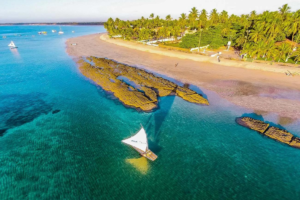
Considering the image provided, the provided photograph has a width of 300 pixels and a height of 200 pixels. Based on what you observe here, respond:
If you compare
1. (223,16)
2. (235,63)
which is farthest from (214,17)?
(235,63)

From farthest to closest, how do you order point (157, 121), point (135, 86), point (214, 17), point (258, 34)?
point (214, 17)
point (258, 34)
point (135, 86)
point (157, 121)

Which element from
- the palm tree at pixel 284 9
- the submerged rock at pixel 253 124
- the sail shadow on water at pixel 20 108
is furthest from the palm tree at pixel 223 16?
the sail shadow on water at pixel 20 108

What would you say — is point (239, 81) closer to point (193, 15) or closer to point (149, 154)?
point (149, 154)

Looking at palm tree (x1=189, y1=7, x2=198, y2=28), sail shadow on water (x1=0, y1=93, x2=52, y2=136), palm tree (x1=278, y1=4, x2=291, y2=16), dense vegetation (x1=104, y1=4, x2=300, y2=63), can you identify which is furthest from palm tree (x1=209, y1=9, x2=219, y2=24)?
sail shadow on water (x1=0, y1=93, x2=52, y2=136)

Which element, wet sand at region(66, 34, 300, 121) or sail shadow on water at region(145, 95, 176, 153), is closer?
sail shadow on water at region(145, 95, 176, 153)

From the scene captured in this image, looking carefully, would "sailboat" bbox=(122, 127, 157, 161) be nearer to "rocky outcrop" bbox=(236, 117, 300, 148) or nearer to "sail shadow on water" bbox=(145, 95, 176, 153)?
"sail shadow on water" bbox=(145, 95, 176, 153)

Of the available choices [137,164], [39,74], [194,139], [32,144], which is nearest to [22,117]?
[32,144]

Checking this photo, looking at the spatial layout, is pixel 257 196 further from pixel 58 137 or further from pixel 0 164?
pixel 0 164
